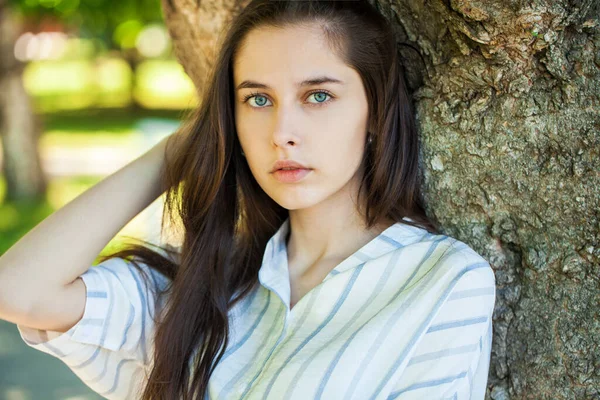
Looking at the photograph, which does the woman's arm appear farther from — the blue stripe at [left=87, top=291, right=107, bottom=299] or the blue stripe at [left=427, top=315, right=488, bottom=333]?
the blue stripe at [left=427, top=315, right=488, bottom=333]

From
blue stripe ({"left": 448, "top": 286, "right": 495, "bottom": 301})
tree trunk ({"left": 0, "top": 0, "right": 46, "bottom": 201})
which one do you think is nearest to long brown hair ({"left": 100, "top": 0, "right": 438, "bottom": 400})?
blue stripe ({"left": 448, "top": 286, "right": 495, "bottom": 301})

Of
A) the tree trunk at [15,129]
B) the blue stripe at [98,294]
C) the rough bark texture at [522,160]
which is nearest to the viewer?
the rough bark texture at [522,160]

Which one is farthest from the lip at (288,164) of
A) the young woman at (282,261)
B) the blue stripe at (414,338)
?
the blue stripe at (414,338)

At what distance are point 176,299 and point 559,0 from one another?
132 centimetres

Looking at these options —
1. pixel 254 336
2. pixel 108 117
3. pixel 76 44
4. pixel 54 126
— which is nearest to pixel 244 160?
pixel 254 336

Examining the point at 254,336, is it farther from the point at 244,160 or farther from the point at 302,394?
the point at 244,160

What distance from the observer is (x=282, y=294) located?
205 cm

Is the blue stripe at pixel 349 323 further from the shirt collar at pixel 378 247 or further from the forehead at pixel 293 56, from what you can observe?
the forehead at pixel 293 56

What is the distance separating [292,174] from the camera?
6.30 feet

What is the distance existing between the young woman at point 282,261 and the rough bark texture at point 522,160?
10 centimetres

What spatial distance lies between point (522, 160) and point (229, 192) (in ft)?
3.05

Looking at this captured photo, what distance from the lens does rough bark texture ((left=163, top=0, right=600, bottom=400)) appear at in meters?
1.67

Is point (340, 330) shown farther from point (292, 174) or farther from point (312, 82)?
point (312, 82)

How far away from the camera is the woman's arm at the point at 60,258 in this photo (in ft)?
6.43
